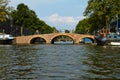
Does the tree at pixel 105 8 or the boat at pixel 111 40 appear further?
the tree at pixel 105 8

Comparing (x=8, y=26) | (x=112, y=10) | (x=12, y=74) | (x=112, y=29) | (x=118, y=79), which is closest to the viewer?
(x=118, y=79)

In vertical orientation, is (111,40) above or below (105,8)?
below

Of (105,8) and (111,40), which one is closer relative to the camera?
(111,40)

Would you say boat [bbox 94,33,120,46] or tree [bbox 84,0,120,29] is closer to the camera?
boat [bbox 94,33,120,46]

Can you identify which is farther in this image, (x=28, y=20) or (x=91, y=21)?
(x=28, y=20)

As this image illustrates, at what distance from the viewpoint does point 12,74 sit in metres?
19.0

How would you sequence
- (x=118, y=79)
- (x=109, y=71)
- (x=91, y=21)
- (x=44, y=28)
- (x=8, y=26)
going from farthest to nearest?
(x=44, y=28) → (x=8, y=26) → (x=91, y=21) → (x=109, y=71) → (x=118, y=79)

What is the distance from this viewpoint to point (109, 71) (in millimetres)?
20328

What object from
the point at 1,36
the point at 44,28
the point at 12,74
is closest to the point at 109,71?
the point at 12,74

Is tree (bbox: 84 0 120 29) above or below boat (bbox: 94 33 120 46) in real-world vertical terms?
above

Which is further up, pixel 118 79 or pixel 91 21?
pixel 91 21

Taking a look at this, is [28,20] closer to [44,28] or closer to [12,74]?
[44,28]

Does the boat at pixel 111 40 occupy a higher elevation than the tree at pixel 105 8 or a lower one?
lower

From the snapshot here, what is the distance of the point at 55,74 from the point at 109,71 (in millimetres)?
3099
